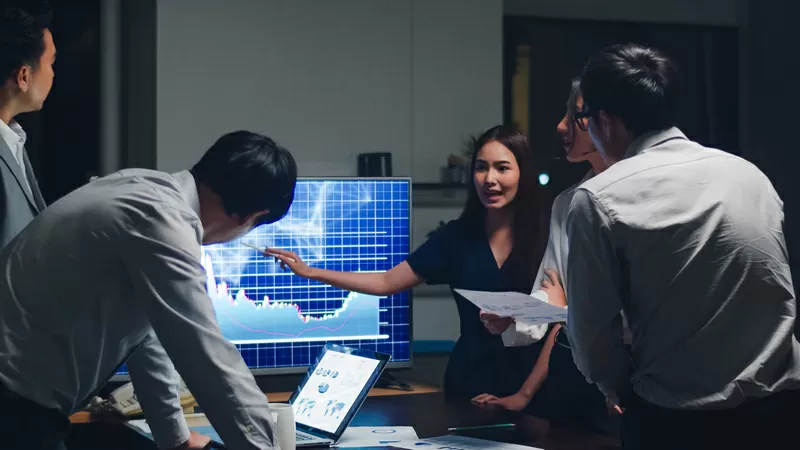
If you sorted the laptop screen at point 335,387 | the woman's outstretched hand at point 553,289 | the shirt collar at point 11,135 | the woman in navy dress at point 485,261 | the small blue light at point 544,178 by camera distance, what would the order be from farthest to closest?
the small blue light at point 544,178, the woman in navy dress at point 485,261, the woman's outstretched hand at point 553,289, the laptop screen at point 335,387, the shirt collar at point 11,135

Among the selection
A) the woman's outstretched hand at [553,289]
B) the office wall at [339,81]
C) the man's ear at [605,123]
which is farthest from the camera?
the office wall at [339,81]

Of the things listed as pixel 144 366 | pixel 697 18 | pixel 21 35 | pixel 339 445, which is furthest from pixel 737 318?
pixel 697 18

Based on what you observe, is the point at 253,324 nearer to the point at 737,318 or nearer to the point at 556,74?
the point at 737,318

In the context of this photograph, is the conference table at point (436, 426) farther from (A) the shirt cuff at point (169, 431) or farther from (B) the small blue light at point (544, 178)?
(B) the small blue light at point (544, 178)

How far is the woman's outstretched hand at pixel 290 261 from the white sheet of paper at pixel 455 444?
863 mm

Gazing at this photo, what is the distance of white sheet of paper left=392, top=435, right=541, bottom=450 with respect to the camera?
1.75 metres

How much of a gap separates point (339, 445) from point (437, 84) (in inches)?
88.4

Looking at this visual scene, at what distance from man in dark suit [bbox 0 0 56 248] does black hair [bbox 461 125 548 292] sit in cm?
124

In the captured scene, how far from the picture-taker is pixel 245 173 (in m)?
1.55

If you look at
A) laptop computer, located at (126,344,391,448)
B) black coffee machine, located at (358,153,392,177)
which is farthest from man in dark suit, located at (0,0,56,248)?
black coffee machine, located at (358,153,392,177)

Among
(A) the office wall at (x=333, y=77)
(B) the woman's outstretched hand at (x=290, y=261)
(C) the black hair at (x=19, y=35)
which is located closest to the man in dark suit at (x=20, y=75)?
(C) the black hair at (x=19, y=35)

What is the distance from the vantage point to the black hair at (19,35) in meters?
1.82

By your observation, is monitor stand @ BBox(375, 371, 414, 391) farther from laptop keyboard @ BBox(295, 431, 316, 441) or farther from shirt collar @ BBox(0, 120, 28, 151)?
shirt collar @ BBox(0, 120, 28, 151)

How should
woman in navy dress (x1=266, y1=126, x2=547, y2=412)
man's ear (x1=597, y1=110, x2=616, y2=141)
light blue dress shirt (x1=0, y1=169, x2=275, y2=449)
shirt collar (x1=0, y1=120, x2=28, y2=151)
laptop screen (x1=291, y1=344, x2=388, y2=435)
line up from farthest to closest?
woman in navy dress (x1=266, y1=126, x2=547, y2=412) < laptop screen (x1=291, y1=344, x2=388, y2=435) < shirt collar (x1=0, y1=120, x2=28, y2=151) < man's ear (x1=597, y1=110, x2=616, y2=141) < light blue dress shirt (x1=0, y1=169, x2=275, y2=449)
